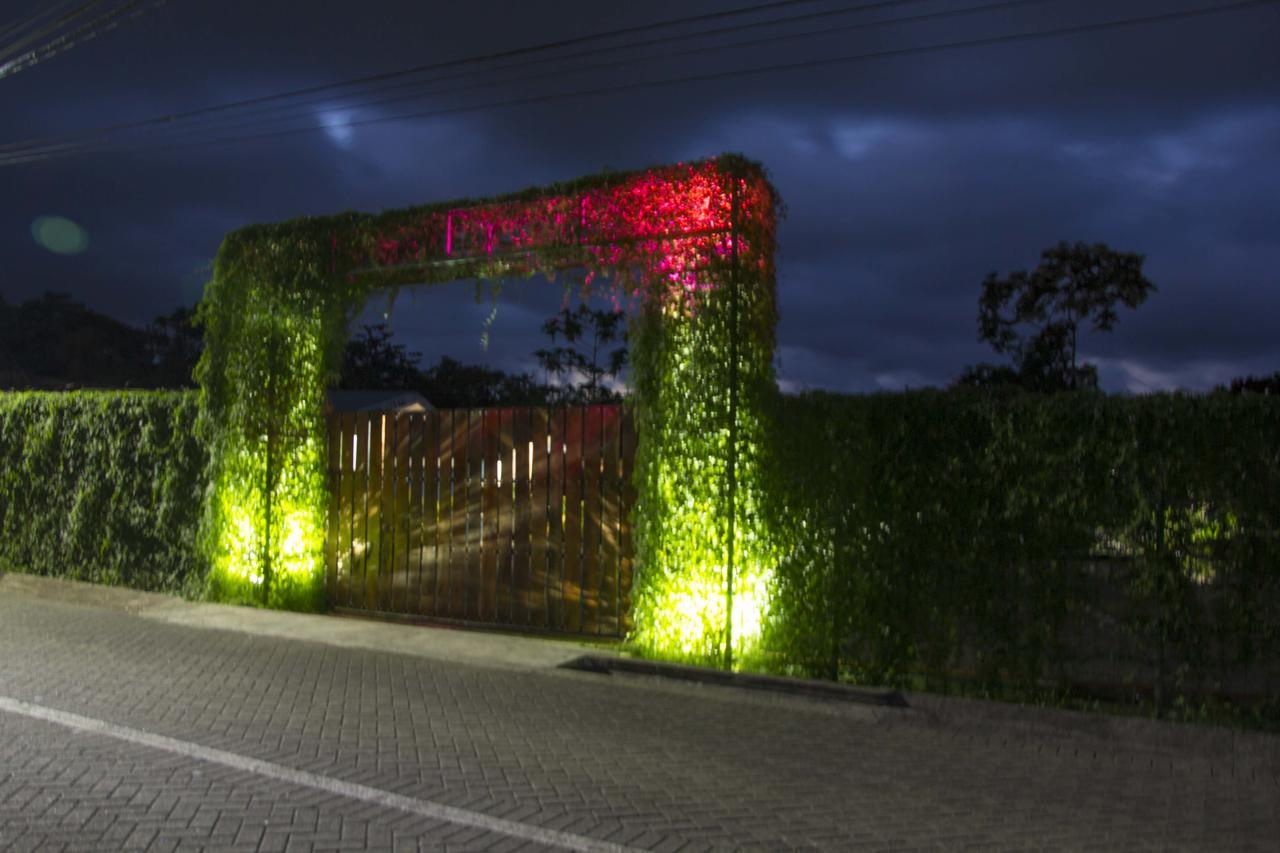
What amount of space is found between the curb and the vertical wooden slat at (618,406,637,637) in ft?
2.70

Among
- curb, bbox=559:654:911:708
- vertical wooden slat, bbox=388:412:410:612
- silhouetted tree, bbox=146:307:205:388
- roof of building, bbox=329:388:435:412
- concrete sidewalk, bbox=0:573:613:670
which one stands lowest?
curb, bbox=559:654:911:708

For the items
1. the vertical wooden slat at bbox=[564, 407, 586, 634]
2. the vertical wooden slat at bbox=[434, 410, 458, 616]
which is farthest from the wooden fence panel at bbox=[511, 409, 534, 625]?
the vertical wooden slat at bbox=[434, 410, 458, 616]

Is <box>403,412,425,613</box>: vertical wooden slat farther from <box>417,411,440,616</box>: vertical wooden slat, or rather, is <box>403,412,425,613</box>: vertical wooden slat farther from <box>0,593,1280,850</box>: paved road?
<box>0,593,1280,850</box>: paved road

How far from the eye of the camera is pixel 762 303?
918 cm

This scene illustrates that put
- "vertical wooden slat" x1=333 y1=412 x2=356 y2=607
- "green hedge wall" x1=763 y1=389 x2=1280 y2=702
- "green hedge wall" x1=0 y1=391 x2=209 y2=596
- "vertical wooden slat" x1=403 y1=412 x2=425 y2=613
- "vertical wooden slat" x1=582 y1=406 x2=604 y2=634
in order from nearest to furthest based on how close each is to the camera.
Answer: "green hedge wall" x1=763 y1=389 x2=1280 y2=702 → "vertical wooden slat" x1=582 y1=406 x2=604 y2=634 → "vertical wooden slat" x1=403 y1=412 x2=425 y2=613 → "vertical wooden slat" x1=333 y1=412 x2=356 y2=607 → "green hedge wall" x1=0 y1=391 x2=209 y2=596

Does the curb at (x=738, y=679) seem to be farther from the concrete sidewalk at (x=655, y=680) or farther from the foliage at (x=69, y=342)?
the foliage at (x=69, y=342)

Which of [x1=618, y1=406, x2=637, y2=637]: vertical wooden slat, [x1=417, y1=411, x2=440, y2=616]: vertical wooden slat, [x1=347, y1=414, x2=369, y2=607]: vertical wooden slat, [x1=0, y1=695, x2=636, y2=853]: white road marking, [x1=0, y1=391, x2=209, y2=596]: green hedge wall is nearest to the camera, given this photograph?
[x1=0, y1=695, x2=636, y2=853]: white road marking

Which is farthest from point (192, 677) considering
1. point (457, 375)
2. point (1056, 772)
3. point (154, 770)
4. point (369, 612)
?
point (457, 375)

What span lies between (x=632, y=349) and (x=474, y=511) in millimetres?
2519

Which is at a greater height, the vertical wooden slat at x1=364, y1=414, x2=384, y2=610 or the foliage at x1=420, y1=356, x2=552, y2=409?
the foliage at x1=420, y1=356, x2=552, y2=409

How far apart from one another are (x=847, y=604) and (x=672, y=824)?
3.66 meters

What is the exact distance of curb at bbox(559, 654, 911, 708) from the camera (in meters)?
7.70

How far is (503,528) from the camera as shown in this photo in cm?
1045

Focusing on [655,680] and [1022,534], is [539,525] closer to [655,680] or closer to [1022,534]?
[655,680]
